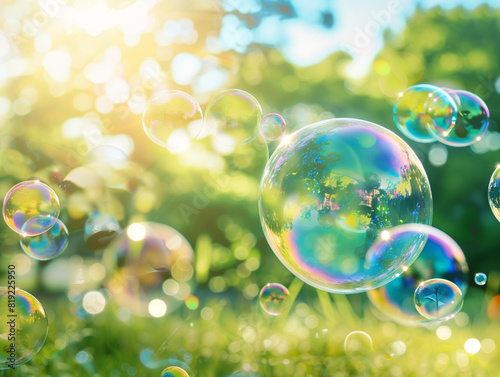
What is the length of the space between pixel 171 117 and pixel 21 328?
6.42 ft

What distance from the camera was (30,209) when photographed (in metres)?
3.44

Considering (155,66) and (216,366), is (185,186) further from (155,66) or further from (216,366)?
(216,366)

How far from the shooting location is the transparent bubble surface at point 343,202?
2531mm

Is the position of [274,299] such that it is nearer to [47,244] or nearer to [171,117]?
[171,117]

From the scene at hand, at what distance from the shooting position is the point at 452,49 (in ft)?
25.1

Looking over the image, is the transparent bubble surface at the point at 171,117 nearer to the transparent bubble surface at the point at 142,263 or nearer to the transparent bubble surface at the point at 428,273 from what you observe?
the transparent bubble surface at the point at 142,263

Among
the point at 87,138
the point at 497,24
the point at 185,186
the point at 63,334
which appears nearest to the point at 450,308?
the point at 63,334

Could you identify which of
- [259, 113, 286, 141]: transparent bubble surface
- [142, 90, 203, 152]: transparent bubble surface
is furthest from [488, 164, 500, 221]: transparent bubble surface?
[142, 90, 203, 152]: transparent bubble surface

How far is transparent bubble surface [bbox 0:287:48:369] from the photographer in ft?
9.19

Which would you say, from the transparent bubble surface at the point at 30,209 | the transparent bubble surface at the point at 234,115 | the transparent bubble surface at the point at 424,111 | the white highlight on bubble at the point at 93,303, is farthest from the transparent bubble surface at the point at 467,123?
the white highlight on bubble at the point at 93,303

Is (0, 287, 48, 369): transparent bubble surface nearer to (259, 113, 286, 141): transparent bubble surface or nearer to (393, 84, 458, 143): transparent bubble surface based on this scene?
(259, 113, 286, 141): transparent bubble surface

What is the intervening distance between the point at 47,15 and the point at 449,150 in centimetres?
671

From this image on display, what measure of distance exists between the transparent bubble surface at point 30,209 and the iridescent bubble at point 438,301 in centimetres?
277

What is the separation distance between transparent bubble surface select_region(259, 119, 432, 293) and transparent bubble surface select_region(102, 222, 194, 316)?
144 cm
